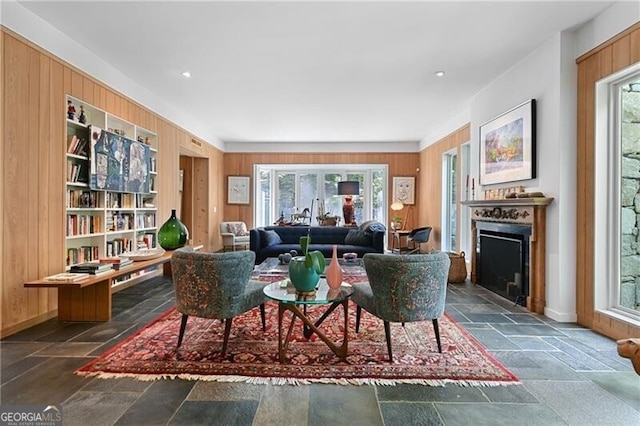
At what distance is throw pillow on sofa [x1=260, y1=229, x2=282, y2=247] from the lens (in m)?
5.86

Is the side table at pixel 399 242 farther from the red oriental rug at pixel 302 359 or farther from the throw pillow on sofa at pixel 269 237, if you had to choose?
the red oriental rug at pixel 302 359

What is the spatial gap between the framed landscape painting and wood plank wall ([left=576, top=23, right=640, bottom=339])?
0.50 meters

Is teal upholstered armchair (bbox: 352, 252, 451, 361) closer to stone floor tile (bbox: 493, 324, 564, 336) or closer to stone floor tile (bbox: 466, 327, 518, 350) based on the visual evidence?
stone floor tile (bbox: 466, 327, 518, 350)

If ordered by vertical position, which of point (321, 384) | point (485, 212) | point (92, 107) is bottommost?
point (321, 384)

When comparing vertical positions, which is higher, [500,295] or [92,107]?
[92,107]

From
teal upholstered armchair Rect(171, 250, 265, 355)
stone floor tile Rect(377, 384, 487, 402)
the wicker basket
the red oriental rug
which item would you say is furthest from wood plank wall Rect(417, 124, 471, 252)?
teal upholstered armchair Rect(171, 250, 265, 355)

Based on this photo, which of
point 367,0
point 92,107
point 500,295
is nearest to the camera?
point 367,0

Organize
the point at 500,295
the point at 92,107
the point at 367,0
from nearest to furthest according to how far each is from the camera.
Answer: the point at 367,0 → the point at 92,107 → the point at 500,295

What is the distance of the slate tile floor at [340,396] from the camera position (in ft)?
5.81

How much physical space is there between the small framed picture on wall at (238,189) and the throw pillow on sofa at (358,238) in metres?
3.82

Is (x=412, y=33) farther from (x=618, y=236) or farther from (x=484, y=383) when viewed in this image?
(x=484, y=383)

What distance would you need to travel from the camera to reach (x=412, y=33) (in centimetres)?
331

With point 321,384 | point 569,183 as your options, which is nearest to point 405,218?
point 569,183

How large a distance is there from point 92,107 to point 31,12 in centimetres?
104
